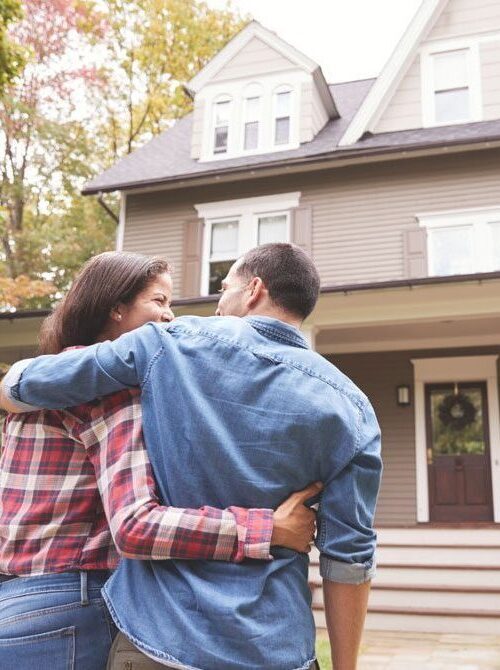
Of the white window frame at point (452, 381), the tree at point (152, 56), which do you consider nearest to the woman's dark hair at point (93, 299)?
the white window frame at point (452, 381)

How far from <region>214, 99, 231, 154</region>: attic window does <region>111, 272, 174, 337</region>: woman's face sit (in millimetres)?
10979

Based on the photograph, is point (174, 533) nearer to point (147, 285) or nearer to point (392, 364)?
point (147, 285)

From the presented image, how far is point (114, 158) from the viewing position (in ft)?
64.4

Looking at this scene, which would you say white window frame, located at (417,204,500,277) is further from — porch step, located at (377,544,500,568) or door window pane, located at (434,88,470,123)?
porch step, located at (377,544,500,568)

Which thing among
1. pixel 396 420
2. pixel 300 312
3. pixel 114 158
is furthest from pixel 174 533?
pixel 114 158

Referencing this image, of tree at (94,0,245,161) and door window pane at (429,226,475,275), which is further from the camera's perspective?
tree at (94,0,245,161)

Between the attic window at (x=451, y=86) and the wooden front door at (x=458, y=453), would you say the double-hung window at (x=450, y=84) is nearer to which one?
the attic window at (x=451, y=86)

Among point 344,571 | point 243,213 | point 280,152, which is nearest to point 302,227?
point 243,213

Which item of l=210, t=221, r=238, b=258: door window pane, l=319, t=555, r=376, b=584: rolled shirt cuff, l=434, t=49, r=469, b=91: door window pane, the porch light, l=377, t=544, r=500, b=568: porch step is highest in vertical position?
l=434, t=49, r=469, b=91: door window pane

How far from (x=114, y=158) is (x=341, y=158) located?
10938 mm

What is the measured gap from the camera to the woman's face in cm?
158

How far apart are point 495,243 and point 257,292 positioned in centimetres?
926

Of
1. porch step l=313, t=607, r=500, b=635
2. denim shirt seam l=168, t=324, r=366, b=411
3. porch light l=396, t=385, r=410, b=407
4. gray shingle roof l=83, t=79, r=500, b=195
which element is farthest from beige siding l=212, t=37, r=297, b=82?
denim shirt seam l=168, t=324, r=366, b=411

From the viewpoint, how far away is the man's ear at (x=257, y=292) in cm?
151
